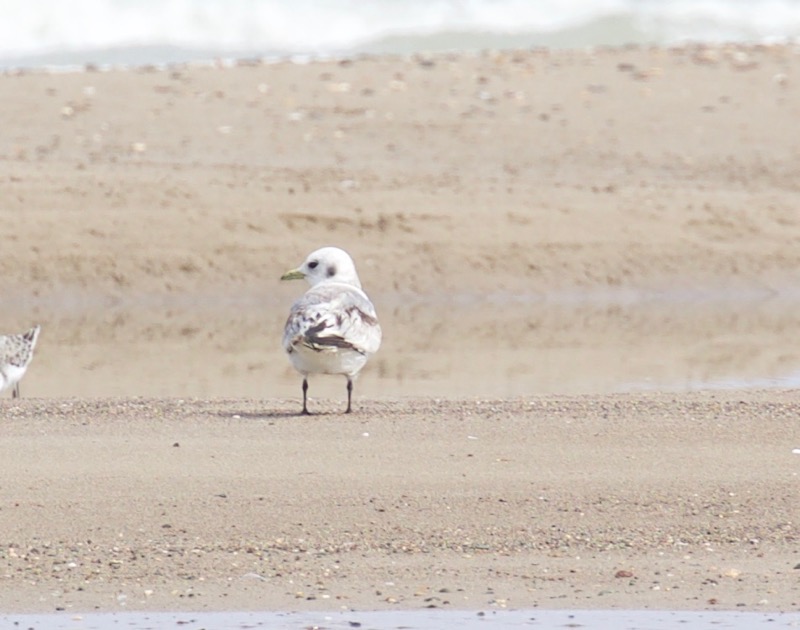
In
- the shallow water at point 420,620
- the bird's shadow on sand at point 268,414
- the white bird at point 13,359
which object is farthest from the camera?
the white bird at point 13,359

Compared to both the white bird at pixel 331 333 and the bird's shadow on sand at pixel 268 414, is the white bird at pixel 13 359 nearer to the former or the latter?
the bird's shadow on sand at pixel 268 414

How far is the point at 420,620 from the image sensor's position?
5.47m

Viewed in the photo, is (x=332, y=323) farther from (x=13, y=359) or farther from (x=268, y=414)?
(x=13, y=359)

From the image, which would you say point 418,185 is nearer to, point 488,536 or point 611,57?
point 611,57

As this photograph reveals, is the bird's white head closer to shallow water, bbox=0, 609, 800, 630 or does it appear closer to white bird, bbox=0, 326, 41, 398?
white bird, bbox=0, 326, 41, 398

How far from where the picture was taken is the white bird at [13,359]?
9.69m

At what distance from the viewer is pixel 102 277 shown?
14.7 m

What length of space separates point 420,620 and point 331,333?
3236 mm

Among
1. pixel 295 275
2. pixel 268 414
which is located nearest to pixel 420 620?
pixel 268 414

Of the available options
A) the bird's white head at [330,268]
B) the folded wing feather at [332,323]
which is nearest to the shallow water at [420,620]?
the folded wing feather at [332,323]

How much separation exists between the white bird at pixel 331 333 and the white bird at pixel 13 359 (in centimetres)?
174

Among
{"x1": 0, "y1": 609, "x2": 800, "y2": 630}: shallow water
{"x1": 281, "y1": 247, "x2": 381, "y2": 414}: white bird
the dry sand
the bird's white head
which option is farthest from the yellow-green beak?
{"x1": 0, "y1": 609, "x2": 800, "y2": 630}: shallow water

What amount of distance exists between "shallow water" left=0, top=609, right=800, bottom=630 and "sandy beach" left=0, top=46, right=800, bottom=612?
0.31ft

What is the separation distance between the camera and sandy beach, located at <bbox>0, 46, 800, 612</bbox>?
6.12m
